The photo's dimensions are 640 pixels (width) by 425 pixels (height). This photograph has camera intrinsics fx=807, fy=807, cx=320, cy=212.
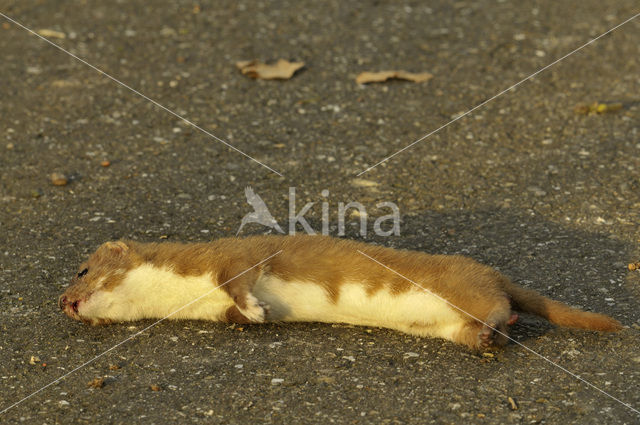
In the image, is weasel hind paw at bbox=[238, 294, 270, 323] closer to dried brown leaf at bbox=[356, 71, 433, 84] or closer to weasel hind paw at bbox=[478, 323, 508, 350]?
weasel hind paw at bbox=[478, 323, 508, 350]

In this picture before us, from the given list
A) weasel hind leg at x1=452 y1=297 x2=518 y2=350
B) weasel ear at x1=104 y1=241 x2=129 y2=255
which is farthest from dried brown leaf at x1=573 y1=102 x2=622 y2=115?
weasel ear at x1=104 y1=241 x2=129 y2=255

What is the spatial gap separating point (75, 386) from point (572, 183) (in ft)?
14.0

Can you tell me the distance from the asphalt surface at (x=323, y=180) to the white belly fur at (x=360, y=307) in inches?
4.2

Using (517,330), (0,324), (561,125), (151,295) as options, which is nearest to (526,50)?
(561,125)

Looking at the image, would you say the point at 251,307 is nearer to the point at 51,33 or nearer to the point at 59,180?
the point at 59,180

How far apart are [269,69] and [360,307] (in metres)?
4.55

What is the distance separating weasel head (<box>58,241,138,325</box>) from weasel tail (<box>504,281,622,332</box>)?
227 cm

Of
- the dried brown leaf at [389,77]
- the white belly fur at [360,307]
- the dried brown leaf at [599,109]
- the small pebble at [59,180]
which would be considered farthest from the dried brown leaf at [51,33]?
the white belly fur at [360,307]

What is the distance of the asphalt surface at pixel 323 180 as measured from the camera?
169 inches

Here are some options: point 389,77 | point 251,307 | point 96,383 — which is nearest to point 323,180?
point 389,77

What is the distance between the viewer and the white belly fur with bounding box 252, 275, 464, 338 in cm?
454

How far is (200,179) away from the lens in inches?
269

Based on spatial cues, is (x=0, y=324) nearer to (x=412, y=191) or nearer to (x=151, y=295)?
(x=151, y=295)

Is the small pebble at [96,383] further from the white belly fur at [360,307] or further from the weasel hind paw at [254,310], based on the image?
the white belly fur at [360,307]
